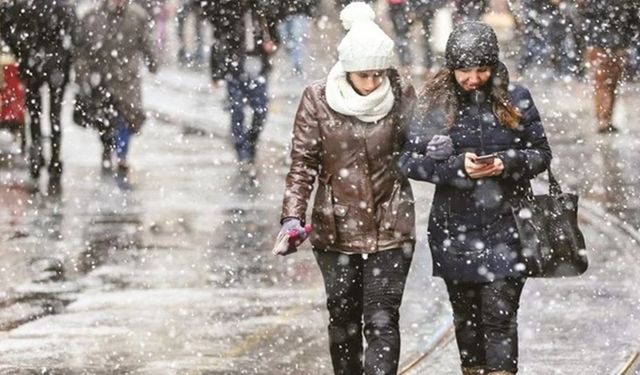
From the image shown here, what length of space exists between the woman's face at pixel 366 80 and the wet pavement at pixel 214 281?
1.63 m

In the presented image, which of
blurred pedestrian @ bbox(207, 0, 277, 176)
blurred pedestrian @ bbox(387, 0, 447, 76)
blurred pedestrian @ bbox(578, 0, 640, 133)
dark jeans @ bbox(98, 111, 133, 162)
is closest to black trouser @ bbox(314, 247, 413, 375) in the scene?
dark jeans @ bbox(98, 111, 133, 162)

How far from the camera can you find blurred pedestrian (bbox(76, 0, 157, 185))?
49.3ft

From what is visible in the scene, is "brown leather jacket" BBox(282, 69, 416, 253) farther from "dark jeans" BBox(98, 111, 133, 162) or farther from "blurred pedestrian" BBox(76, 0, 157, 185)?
"dark jeans" BBox(98, 111, 133, 162)

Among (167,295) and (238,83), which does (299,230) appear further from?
(238,83)

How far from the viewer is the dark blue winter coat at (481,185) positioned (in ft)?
22.7

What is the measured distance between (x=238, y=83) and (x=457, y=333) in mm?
8837

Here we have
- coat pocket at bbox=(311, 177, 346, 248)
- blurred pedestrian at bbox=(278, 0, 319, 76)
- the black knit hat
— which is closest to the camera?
the black knit hat

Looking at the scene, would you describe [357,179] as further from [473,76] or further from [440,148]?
[473,76]

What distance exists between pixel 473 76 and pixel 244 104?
30.2 ft

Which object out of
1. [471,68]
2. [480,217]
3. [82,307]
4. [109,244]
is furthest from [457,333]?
[109,244]

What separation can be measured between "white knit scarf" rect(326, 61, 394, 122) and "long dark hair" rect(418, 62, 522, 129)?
14cm

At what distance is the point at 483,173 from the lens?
6.85 metres

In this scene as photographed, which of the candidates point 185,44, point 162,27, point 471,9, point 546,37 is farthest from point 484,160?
point 185,44

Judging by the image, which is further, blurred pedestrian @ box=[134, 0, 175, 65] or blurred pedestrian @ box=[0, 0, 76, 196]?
blurred pedestrian @ box=[134, 0, 175, 65]
